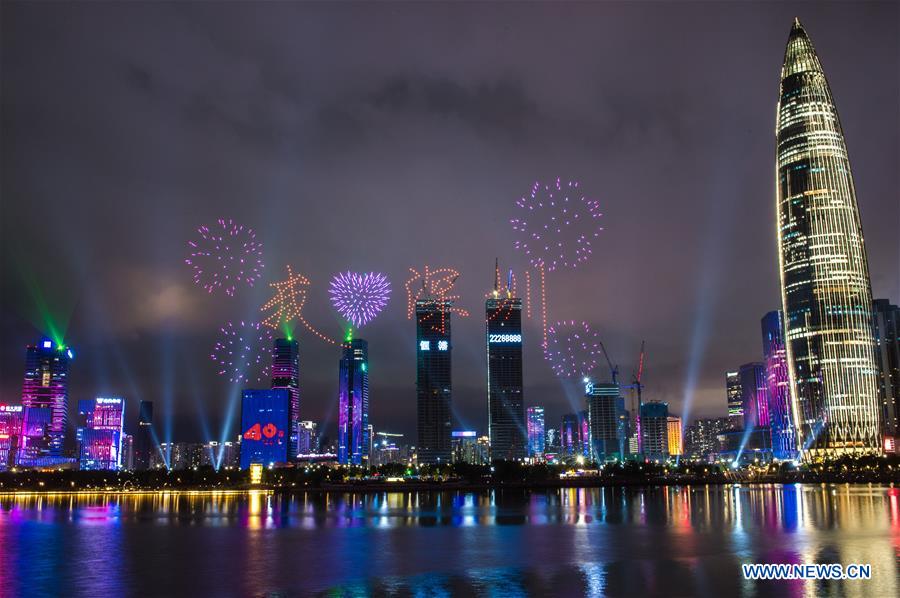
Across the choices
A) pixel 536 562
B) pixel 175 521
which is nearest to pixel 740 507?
pixel 536 562

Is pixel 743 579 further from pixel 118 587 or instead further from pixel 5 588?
pixel 5 588

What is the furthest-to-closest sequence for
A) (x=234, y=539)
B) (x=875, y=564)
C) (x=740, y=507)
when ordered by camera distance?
(x=740, y=507), (x=234, y=539), (x=875, y=564)

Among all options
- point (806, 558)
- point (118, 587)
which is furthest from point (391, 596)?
A: point (806, 558)

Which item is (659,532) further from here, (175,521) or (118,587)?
(175,521)

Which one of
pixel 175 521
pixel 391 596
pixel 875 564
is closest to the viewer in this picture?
pixel 391 596

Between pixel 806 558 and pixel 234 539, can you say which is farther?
pixel 234 539

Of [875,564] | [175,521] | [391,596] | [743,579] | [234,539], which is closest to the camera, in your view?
[391,596]
